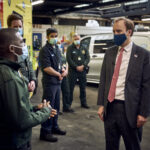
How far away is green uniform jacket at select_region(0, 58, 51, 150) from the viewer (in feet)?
4.05

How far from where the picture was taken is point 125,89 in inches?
77.0

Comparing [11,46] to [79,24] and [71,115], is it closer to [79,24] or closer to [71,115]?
[71,115]

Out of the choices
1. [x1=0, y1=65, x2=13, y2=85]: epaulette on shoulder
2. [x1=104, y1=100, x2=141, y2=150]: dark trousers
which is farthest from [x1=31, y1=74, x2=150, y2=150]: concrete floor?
[x1=0, y1=65, x2=13, y2=85]: epaulette on shoulder

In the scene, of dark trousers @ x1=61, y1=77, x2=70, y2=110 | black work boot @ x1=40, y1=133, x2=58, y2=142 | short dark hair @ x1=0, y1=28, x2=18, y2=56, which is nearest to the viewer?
short dark hair @ x1=0, y1=28, x2=18, y2=56

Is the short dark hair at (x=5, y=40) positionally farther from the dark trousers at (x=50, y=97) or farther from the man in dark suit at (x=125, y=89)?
the dark trousers at (x=50, y=97)

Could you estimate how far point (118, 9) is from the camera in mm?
12461

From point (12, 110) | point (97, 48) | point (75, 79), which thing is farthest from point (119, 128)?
point (97, 48)

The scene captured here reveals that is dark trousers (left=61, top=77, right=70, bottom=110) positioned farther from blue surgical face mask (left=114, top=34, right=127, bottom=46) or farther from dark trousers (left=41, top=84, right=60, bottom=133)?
blue surgical face mask (left=114, top=34, right=127, bottom=46)

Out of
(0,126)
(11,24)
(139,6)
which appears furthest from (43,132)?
(139,6)

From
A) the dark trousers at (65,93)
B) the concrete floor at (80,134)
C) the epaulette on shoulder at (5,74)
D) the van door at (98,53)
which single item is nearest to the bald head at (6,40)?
the epaulette on shoulder at (5,74)

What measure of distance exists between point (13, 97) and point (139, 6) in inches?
451

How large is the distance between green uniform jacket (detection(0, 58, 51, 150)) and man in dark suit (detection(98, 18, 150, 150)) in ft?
3.16

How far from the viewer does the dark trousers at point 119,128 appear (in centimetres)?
199

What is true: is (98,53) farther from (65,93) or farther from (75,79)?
(65,93)
